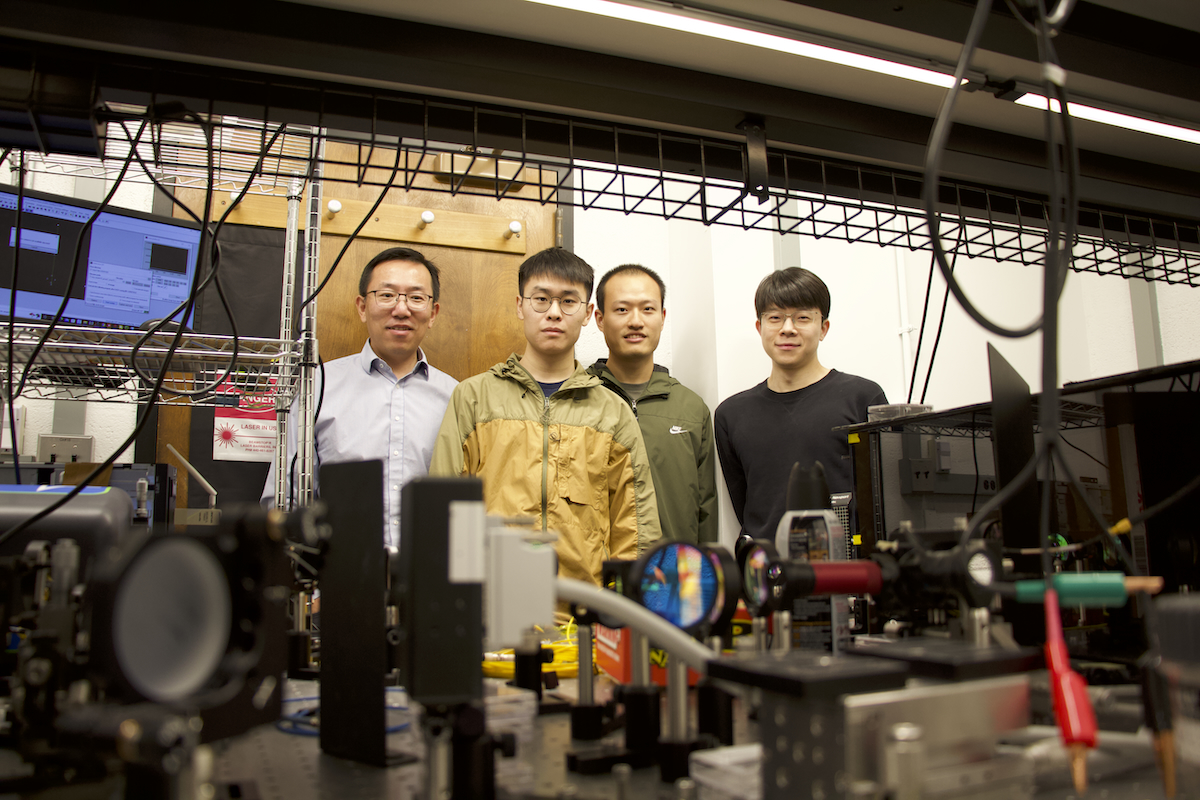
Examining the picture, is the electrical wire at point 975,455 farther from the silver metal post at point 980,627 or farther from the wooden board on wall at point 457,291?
the wooden board on wall at point 457,291

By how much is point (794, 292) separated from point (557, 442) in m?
0.83

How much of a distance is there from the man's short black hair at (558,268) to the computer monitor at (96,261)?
0.78m

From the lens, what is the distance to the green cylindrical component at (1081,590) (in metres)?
0.56

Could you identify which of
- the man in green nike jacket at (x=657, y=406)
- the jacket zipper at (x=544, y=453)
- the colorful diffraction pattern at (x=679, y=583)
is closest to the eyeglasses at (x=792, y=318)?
the man in green nike jacket at (x=657, y=406)

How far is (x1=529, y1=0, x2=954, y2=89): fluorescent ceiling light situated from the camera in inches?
31.2

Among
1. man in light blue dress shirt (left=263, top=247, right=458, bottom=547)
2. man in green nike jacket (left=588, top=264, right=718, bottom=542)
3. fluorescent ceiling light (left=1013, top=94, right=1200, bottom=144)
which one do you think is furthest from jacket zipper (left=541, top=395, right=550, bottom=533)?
fluorescent ceiling light (left=1013, top=94, right=1200, bottom=144)

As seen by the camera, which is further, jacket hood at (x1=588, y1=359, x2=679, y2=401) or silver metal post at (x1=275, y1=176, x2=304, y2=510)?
jacket hood at (x1=588, y1=359, x2=679, y2=401)

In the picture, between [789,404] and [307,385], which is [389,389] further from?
[789,404]

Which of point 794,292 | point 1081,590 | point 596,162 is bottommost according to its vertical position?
point 1081,590

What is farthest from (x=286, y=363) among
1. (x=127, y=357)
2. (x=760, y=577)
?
(x=760, y=577)

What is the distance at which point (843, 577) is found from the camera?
2.26ft

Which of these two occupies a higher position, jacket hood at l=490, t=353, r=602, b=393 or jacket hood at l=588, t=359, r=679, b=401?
jacket hood at l=588, t=359, r=679, b=401

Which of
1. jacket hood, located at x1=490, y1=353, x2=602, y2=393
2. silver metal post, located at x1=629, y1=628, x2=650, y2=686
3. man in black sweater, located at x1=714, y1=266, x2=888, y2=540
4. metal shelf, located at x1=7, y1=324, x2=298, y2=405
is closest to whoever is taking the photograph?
silver metal post, located at x1=629, y1=628, x2=650, y2=686

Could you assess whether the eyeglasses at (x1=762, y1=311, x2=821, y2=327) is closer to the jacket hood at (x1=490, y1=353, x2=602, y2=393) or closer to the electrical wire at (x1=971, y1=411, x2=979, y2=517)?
the jacket hood at (x1=490, y1=353, x2=602, y2=393)
